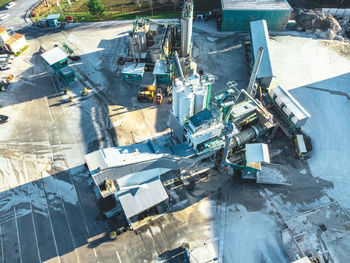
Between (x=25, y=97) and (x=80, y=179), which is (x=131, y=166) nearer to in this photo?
(x=80, y=179)

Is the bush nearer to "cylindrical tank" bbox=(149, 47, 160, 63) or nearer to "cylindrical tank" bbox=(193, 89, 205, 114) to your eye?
"cylindrical tank" bbox=(149, 47, 160, 63)

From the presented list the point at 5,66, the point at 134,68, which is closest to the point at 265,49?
the point at 134,68

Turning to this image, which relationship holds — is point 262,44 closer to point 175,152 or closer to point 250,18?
point 250,18

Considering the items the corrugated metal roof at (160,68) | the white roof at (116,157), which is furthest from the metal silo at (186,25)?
the white roof at (116,157)

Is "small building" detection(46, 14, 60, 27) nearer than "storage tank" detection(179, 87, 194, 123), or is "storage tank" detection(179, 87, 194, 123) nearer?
Result: "storage tank" detection(179, 87, 194, 123)

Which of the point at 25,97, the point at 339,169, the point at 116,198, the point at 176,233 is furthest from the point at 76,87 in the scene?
the point at 339,169

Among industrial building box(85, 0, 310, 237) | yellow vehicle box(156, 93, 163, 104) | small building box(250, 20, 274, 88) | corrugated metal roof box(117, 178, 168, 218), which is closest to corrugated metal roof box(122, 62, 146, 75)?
yellow vehicle box(156, 93, 163, 104)

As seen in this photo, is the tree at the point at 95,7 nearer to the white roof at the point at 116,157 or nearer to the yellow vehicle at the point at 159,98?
the yellow vehicle at the point at 159,98
